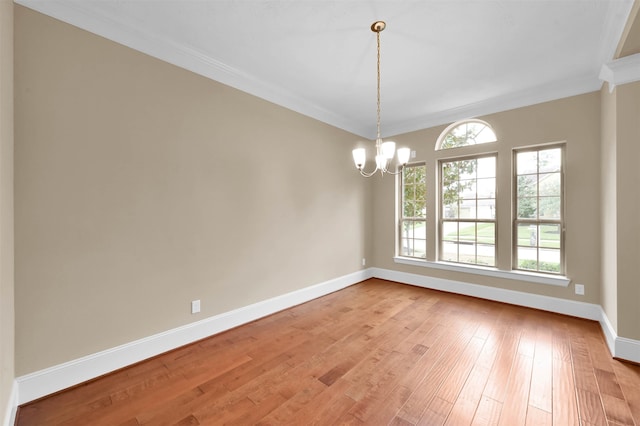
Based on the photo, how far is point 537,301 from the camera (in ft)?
11.4

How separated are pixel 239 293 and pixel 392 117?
11.9 feet

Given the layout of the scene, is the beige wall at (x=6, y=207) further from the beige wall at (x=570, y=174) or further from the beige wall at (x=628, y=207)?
the beige wall at (x=570, y=174)

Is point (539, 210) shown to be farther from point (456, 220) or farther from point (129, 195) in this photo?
point (129, 195)

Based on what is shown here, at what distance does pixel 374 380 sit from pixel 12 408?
2.40 m

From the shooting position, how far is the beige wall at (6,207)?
1.43m

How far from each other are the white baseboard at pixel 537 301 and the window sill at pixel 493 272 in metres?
0.19

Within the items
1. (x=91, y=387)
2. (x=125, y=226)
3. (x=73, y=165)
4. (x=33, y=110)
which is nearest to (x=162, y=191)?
(x=125, y=226)

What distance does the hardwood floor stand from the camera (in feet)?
5.51

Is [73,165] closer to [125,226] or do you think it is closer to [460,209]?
[125,226]

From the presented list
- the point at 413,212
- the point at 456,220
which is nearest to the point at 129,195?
the point at 413,212

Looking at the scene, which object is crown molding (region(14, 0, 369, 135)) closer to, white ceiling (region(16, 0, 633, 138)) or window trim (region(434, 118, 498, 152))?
white ceiling (region(16, 0, 633, 138))

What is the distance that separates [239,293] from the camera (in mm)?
3000

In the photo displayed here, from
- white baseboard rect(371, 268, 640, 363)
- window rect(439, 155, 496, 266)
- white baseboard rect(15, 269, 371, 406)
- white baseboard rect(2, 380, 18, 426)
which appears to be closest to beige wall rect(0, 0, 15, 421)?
white baseboard rect(2, 380, 18, 426)

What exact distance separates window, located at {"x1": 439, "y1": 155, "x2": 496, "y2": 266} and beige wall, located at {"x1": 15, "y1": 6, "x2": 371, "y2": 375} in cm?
269
